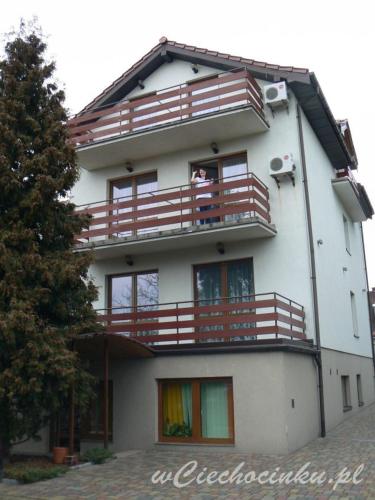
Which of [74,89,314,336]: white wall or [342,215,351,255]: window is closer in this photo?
[74,89,314,336]: white wall

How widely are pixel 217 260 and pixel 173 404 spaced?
426 cm

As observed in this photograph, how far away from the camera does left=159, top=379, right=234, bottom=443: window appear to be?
12.1 m

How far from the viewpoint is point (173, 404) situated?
12797 millimetres

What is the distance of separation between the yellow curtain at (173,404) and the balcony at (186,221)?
3977 mm

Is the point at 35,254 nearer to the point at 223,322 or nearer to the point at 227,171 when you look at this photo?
the point at 223,322

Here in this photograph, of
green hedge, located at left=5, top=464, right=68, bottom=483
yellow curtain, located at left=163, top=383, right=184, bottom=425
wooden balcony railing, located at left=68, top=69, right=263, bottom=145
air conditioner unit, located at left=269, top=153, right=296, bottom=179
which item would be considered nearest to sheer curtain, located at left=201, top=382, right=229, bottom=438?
yellow curtain, located at left=163, top=383, right=184, bottom=425

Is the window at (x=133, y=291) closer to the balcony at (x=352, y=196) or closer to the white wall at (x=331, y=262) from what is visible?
the white wall at (x=331, y=262)

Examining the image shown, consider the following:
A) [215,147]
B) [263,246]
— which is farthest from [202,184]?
[263,246]

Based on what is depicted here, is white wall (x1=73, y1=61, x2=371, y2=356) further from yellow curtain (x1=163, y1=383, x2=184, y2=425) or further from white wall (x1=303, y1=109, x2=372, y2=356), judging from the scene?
yellow curtain (x1=163, y1=383, x2=184, y2=425)

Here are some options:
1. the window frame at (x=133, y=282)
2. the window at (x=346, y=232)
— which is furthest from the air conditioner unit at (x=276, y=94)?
the window at (x=346, y=232)

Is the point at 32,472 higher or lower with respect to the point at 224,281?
lower

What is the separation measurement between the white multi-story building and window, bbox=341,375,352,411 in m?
0.10

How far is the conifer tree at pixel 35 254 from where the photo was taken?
963cm

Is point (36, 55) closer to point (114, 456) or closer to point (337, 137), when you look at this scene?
point (114, 456)
